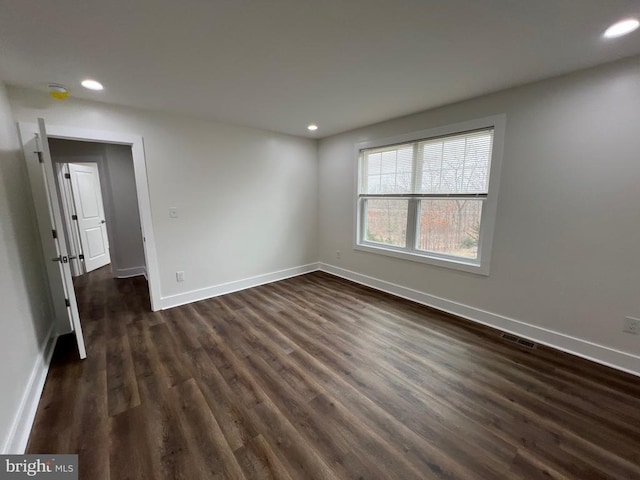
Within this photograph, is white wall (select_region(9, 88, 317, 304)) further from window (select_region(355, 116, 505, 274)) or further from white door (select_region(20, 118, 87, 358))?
window (select_region(355, 116, 505, 274))

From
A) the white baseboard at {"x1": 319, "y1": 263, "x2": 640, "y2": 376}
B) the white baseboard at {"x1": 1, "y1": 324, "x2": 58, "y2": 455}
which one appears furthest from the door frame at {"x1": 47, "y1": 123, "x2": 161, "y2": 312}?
the white baseboard at {"x1": 319, "y1": 263, "x2": 640, "y2": 376}

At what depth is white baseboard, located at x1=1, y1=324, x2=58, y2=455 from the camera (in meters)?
1.37

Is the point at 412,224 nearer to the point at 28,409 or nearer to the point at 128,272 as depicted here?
the point at 28,409

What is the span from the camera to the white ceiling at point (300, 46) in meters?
1.35

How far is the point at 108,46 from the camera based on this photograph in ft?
5.43

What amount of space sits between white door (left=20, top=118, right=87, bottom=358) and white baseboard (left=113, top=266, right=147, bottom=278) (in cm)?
196

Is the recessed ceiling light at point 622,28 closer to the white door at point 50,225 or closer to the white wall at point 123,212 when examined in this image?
the white door at point 50,225

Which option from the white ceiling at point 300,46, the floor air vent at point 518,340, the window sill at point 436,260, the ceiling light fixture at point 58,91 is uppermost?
the white ceiling at point 300,46

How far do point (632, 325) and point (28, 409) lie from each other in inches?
172

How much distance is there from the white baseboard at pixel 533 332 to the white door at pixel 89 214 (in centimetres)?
563

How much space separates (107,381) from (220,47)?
261 cm

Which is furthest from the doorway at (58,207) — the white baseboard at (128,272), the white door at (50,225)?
the white baseboard at (128,272)

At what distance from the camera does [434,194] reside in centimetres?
308

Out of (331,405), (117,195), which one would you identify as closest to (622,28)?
(331,405)
